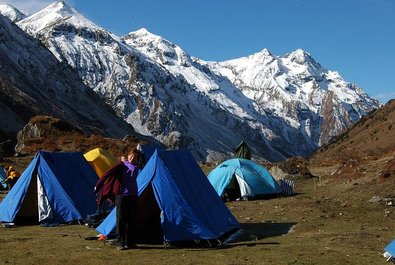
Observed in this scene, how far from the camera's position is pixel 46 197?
22469mm

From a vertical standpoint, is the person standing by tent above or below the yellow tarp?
below

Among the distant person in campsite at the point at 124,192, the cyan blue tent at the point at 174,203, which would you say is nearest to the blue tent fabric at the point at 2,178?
the cyan blue tent at the point at 174,203

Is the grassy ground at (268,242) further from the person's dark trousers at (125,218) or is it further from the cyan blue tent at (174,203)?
the cyan blue tent at (174,203)

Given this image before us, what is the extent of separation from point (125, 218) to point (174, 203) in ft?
5.83

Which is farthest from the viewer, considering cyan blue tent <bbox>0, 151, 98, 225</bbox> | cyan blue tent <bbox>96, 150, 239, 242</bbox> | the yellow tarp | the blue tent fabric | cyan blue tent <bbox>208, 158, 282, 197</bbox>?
the blue tent fabric

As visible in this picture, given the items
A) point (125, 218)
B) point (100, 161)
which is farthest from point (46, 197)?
point (100, 161)

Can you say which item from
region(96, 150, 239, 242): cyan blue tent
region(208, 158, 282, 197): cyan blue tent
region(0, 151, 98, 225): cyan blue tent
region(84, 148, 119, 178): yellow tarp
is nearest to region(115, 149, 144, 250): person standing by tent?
A: region(96, 150, 239, 242): cyan blue tent

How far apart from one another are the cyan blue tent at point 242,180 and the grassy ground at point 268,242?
5.21 m

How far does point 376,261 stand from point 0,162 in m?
39.6

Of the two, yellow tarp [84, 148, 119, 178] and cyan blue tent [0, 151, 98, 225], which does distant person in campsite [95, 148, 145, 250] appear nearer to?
cyan blue tent [0, 151, 98, 225]

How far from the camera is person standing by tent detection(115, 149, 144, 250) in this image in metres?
16.5

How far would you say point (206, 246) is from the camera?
685 inches

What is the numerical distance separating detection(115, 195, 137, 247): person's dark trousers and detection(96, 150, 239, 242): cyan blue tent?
1.00m

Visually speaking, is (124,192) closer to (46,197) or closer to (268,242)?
(268,242)
